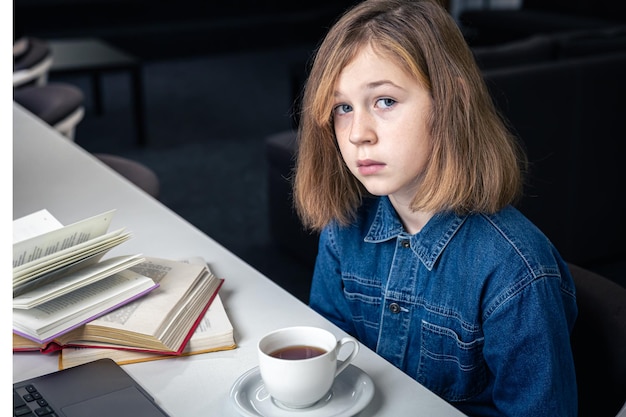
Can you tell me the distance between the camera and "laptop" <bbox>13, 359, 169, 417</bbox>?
95 cm

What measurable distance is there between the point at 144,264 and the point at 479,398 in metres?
0.54

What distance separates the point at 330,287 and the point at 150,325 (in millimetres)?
378

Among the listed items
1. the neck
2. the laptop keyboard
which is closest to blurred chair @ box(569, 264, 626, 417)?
the neck

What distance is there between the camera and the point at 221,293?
1.29 meters

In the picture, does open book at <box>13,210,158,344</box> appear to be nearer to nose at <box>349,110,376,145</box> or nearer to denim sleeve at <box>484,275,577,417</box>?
nose at <box>349,110,376,145</box>

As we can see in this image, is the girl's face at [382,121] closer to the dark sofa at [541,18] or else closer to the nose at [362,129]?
the nose at [362,129]

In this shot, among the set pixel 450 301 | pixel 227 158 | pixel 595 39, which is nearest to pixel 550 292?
pixel 450 301

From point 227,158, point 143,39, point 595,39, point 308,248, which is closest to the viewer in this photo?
point 308,248

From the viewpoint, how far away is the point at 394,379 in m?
1.03

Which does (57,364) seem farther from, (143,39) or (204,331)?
(143,39)

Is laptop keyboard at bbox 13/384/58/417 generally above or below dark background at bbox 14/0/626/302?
above

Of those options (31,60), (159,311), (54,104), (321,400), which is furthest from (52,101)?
(321,400)

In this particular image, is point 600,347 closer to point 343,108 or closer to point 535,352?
point 535,352

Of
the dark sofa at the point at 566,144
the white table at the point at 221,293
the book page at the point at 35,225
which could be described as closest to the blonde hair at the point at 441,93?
the white table at the point at 221,293
